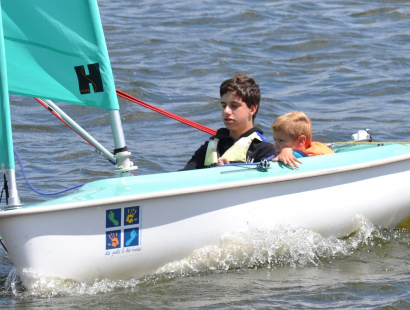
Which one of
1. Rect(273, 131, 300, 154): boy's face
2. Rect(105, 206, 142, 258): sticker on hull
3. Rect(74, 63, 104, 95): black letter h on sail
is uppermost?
Rect(74, 63, 104, 95): black letter h on sail

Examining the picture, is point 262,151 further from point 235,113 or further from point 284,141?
point 284,141

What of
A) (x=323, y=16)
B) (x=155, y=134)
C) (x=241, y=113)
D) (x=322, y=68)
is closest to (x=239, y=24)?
(x=323, y=16)

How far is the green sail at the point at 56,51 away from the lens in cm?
311

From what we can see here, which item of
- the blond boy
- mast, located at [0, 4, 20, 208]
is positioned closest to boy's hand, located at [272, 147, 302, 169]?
the blond boy

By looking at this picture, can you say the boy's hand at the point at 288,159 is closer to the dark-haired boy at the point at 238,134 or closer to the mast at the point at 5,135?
the dark-haired boy at the point at 238,134

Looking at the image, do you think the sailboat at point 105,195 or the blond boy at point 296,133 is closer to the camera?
the sailboat at point 105,195

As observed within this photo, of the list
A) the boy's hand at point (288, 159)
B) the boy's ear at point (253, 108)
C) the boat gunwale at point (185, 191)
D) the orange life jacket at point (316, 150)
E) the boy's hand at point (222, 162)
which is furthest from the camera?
the orange life jacket at point (316, 150)

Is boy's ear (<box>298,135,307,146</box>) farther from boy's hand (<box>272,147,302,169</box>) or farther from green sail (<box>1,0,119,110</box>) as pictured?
green sail (<box>1,0,119,110</box>)

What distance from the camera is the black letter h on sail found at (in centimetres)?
312

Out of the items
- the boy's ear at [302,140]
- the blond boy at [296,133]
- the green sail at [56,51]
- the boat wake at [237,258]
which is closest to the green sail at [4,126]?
the green sail at [56,51]

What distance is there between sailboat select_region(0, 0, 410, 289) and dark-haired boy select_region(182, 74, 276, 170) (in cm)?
25

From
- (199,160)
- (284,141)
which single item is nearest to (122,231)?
(199,160)

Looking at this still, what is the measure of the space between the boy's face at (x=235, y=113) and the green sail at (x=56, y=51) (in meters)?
0.68

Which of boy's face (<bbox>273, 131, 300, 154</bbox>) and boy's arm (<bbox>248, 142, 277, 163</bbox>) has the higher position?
boy's face (<bbox>273, 131, 300, 154</bbox>)
